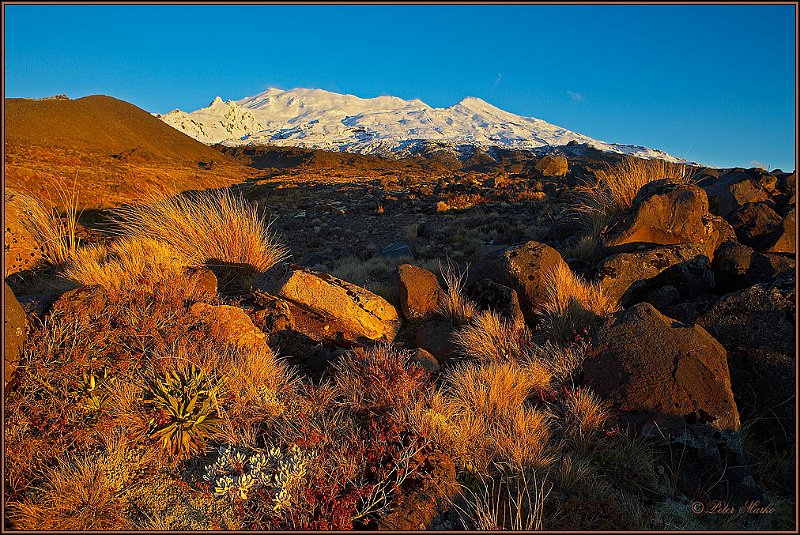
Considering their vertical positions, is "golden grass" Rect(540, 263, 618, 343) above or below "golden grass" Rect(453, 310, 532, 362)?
above

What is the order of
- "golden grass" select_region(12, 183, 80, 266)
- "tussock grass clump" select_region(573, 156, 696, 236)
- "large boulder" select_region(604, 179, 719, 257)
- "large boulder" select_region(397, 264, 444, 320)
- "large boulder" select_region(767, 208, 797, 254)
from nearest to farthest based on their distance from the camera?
"large boulder" select_region(397, 264, 444, 320) → "large boulder" select_region(767, 208, 797, 254) → "large boulder" select_region(604, 179, 719, 257) → "golden grass" select_region(12, 183, 80, 266) → "tussock grass clump" select_region(573, 156, 696, 236)

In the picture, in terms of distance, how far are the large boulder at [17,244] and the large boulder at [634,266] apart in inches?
286

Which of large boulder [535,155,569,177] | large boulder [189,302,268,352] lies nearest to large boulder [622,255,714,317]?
large boulder [189,302,268,352]

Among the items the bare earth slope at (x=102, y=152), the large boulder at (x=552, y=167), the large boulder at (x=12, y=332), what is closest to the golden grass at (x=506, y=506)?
the large boulder at (x=12, y=332)

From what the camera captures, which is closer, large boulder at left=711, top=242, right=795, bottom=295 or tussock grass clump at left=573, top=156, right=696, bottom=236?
large boulder at left=711, top=242, right=795, bottom=295

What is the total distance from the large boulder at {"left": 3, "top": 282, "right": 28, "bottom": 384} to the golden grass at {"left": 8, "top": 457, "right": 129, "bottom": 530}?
940 mm

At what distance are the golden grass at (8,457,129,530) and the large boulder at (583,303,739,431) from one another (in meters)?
3.30

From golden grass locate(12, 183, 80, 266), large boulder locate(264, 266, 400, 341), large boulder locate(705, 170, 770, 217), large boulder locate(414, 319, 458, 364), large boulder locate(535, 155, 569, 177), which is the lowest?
large boulder locate(414, 319, 458, 364)

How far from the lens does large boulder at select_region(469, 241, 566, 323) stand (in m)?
4.84

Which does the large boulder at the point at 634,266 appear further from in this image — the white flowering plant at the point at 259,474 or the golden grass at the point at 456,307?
the white flowering plant at the point at 259,474

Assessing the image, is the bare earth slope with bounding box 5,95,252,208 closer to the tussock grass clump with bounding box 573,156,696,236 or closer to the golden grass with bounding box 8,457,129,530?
the tussock grass clump with bounding box 573,156,696,236

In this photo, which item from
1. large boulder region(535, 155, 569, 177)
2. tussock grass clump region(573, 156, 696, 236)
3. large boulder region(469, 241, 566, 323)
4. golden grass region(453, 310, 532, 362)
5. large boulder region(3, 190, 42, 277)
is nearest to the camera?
golden grass region(453, 310, 532, 362)

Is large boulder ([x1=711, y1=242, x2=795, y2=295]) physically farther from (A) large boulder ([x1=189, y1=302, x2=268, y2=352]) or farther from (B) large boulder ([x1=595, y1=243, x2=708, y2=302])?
(A) large boulder ([x1=189, y1=302, x2=268, y2=352])

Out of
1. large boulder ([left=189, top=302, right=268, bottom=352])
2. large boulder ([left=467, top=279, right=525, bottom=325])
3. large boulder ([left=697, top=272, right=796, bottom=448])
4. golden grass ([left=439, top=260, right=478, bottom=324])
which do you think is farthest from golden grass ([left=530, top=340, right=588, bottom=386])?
large boulder ([left=189, top=302, right=268, bottom=352])
